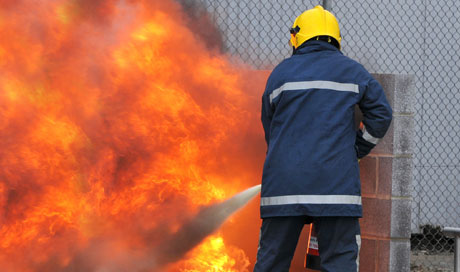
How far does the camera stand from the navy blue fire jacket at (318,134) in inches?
119

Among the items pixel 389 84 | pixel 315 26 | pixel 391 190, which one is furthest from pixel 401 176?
pixel 315 26

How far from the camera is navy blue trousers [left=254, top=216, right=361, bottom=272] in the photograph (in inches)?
122

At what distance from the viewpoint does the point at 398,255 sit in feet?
12.9

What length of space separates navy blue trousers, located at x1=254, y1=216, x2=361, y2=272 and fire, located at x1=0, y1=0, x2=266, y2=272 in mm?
1073

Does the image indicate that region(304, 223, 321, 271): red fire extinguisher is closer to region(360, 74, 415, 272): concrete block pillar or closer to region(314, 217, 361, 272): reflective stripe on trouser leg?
region(314, 217, 361, 272): reflective stripe on trouser leg

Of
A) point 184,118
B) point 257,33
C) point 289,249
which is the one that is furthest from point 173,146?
point 257,33

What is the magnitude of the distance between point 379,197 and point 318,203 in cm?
114

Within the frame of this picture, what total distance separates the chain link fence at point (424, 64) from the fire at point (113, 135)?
182 centimetres

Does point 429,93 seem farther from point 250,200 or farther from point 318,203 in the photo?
point 318,203

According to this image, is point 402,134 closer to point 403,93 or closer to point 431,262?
point 403,93

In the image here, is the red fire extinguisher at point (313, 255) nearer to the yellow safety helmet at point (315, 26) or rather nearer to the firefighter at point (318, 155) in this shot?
the firefighter at point (318, 155)

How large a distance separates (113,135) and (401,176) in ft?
7.00

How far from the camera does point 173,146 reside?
14.1 ft

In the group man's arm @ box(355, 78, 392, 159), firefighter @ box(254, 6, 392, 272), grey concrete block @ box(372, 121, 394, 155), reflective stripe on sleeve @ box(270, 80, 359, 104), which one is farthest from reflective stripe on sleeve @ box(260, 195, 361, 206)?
grey concrete block @ box(372, 121, 394, 155)
